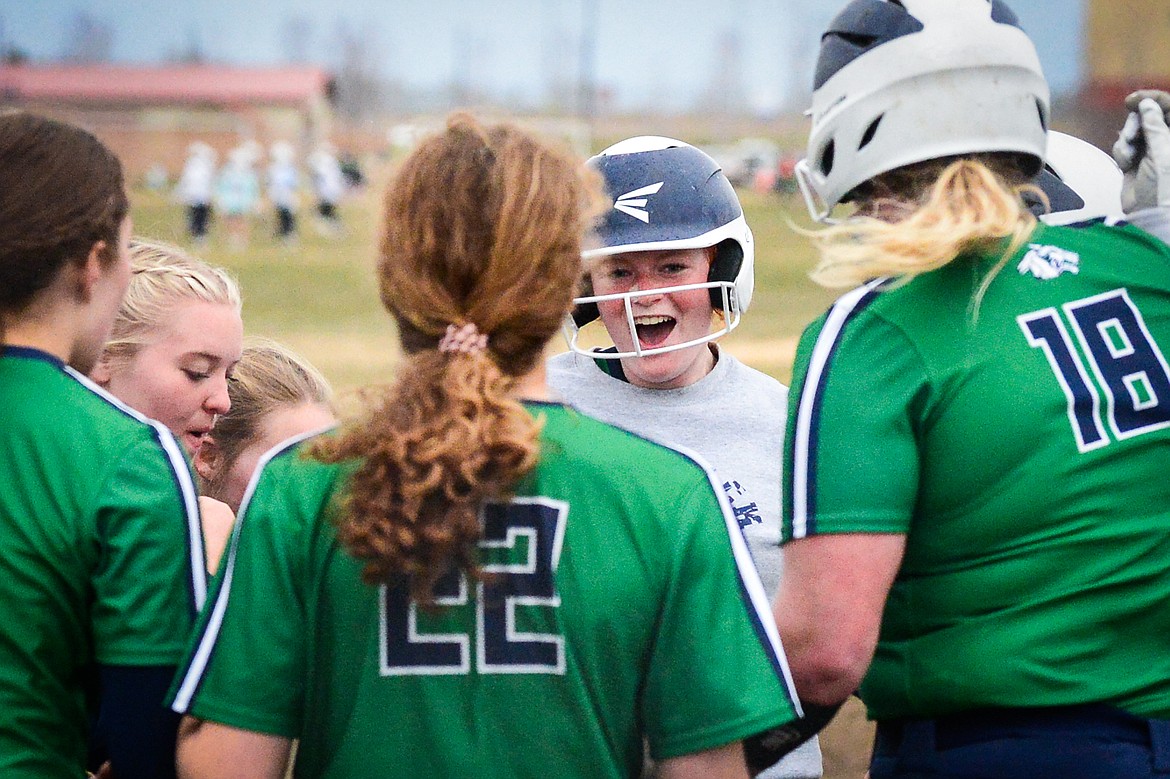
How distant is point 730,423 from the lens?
3381 mm

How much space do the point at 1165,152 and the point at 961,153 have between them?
0.44 metres

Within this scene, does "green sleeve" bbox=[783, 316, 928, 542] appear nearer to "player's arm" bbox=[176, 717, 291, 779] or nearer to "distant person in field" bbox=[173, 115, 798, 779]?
"distant person in field" bbox=[173, 115, 798, 779]

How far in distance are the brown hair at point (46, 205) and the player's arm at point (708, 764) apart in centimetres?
121

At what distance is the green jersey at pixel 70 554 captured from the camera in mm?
2062

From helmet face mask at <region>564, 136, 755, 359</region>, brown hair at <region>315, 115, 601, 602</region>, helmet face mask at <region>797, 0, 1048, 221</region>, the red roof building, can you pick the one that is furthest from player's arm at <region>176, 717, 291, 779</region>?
the red roof building

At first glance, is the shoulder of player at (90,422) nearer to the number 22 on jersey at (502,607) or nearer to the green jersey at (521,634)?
the green jersey at (521,634)

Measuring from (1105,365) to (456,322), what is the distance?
41.1 inches

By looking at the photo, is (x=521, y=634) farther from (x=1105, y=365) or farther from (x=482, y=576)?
(x=1105, y=365)

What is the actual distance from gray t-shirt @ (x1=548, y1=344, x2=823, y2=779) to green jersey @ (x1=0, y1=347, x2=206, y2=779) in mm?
1295

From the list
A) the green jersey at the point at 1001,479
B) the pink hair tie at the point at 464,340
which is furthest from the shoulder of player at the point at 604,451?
the green jersey at the point at 1001,479

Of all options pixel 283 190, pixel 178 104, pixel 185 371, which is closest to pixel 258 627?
pixel 185 371

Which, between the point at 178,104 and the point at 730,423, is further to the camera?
the point at 178,104

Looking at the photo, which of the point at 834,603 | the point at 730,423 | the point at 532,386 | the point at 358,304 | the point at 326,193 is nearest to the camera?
the point at 532,386

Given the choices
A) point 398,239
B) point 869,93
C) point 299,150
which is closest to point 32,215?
point 398,239
